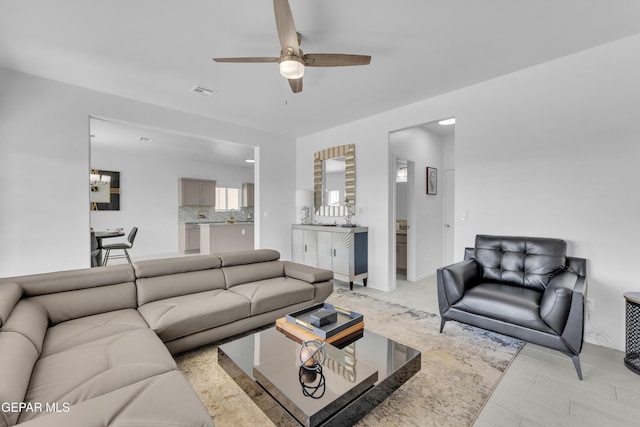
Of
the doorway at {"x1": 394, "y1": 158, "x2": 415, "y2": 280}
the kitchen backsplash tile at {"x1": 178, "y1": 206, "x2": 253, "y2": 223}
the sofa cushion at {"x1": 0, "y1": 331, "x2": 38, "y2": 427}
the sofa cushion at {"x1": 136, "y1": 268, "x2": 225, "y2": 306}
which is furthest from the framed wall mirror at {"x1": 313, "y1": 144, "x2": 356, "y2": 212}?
the kitchen backsplash tile at {"x1": 178, "y1": 206, "x2": 253, "y2": 223}

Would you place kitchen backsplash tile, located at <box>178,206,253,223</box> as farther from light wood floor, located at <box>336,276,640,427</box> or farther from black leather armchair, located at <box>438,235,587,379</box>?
light wood floor, located at <box>336,276,640,427</box>

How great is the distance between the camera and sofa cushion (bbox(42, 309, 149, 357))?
1657 mm

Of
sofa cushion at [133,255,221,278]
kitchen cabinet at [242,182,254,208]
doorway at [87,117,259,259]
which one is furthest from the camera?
kitchen cabinet at [242,182,254,208]

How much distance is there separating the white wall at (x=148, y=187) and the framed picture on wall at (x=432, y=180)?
5090 millimetres

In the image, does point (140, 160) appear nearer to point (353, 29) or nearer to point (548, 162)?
point (353, 29)

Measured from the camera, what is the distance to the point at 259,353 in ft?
5.74

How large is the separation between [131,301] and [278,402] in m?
1.68

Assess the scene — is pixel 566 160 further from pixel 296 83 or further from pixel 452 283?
pixel 296 83

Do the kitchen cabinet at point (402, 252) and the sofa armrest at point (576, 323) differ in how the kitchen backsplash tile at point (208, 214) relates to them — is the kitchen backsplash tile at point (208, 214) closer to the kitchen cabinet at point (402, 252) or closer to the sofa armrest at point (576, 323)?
the kitchen cabinet at point (402, 252)

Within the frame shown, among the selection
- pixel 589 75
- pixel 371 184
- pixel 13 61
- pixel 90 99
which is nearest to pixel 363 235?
pixel 371 184

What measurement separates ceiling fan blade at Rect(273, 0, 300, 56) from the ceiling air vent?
5.80 ft

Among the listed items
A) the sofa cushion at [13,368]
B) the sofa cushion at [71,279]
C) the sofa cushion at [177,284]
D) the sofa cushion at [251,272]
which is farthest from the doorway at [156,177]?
the sofa cushion at [13,368]

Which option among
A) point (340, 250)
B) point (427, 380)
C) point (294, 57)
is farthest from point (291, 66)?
point (340, 250)

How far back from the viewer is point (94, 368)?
1387 millimetres
